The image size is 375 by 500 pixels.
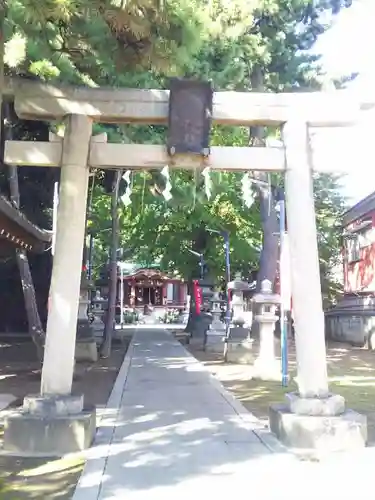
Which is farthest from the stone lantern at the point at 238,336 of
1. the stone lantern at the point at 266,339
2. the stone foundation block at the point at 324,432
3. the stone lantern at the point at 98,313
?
the stone foundation block at the point at 324,432

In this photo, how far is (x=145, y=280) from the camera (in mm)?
55000

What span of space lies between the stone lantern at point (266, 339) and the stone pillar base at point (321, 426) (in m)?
6.43

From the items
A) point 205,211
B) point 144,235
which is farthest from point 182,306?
point 205,211

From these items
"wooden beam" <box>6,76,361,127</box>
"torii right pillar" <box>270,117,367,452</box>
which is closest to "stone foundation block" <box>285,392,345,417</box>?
"torii right pillar" <box>270,117,367,452</box>

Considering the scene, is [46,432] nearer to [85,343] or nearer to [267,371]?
[267,371]

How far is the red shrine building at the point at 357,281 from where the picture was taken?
2495 cm

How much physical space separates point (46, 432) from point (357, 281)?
24312 millimetres

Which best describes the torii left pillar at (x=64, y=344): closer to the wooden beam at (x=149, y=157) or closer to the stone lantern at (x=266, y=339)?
the wooden beam at (x=149, y=157)

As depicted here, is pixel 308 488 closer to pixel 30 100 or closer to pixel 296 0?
pixel 30 100

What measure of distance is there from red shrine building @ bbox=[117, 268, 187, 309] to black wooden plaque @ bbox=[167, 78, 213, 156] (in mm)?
46055

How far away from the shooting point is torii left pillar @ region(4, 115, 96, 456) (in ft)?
21.8

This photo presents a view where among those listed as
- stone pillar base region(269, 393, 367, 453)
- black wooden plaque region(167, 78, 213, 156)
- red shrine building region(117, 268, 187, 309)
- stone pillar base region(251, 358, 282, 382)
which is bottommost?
stone pillar base region(269, 393, 367, 453)

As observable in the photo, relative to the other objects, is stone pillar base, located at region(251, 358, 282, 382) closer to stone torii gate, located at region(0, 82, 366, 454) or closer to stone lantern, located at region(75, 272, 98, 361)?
stone lantern, located at region(75, 272, 98, 361)

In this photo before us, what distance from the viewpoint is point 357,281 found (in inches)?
1141
